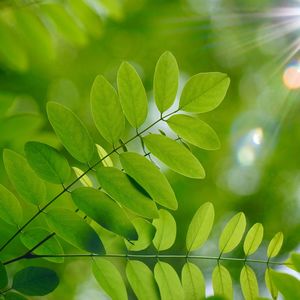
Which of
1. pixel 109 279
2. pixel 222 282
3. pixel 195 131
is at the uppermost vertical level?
pixel 195 131

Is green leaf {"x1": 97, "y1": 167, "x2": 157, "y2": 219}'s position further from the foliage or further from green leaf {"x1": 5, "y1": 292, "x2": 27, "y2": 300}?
green leaf {"x1": 5, "y1": 292, "x2": 27, "y2": 300}

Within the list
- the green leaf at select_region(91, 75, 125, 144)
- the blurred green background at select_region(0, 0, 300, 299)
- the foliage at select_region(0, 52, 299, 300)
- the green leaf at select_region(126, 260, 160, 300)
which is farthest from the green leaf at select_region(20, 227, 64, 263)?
the blurred green background at select_region(0, 0, 300, 299)

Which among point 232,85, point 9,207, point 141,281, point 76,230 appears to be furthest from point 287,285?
point 232,85

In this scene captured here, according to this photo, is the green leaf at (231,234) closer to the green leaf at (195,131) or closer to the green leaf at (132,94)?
the green leaf at (195,131)

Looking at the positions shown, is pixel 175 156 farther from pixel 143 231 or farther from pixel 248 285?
pixel 248 285

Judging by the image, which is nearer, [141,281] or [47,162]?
[47,162]

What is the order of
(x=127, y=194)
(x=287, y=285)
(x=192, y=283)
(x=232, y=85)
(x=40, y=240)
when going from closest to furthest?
(x=287, y=285) → (x=127, y=194) → (x=40, y=240) → (x=192, y=283) → (x=232, y=85)

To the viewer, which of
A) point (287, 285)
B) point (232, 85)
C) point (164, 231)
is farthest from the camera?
point (232, 85)

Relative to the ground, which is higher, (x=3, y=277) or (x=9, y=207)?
(x=9, y=207)
